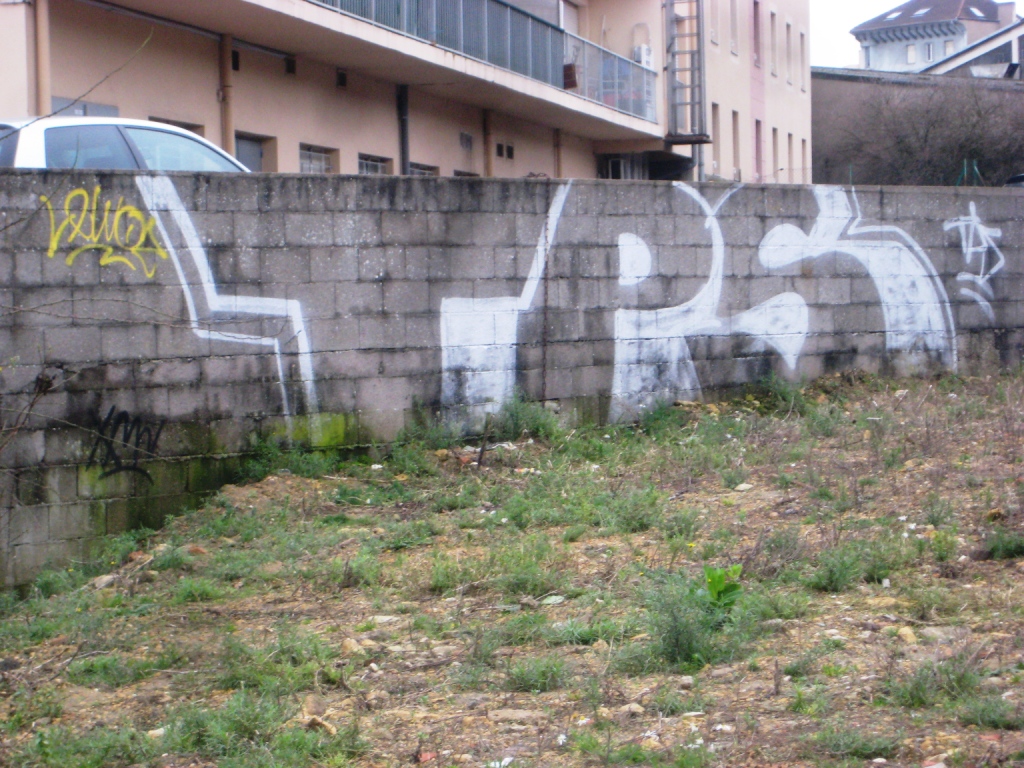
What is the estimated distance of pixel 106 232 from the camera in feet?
21.5

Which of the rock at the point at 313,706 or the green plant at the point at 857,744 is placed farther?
the rock at the point at 313,706

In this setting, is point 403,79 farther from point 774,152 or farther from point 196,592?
point 774,152

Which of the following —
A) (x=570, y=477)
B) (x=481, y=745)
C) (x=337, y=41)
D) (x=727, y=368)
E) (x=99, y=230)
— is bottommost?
(x=481, y=745)

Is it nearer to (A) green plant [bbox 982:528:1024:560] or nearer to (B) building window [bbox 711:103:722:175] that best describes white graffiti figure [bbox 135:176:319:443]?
(A) green plant [bbox 982:528:1024:560]

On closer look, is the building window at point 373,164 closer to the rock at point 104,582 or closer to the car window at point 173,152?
the car window at point 173,152

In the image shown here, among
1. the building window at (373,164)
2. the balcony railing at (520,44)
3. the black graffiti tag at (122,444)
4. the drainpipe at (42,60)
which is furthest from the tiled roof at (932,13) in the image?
the black graffiti tag at (122,444)

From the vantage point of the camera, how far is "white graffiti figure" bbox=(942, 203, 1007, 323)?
33.5 feet

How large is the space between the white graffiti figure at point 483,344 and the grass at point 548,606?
0.20 metres

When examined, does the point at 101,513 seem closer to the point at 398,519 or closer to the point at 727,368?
the point at 398,519

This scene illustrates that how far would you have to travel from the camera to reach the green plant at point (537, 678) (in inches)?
160

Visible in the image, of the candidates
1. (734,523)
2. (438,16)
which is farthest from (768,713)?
(438,16)

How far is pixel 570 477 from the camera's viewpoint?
7.11 meters

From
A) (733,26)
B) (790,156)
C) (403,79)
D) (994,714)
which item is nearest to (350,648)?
(994,714)

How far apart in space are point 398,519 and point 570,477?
121cm
